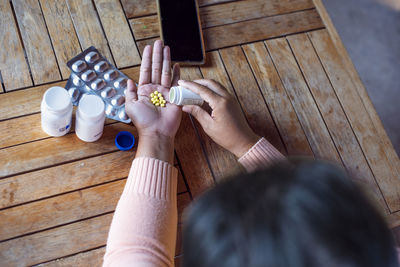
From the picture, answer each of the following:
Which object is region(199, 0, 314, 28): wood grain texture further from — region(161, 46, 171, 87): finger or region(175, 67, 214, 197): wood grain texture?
region(175, 67, 214, 197): wood grain texture

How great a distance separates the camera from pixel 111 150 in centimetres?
87

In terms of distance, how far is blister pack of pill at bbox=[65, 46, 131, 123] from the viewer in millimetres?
887

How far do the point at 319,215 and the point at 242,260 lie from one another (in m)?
0.09

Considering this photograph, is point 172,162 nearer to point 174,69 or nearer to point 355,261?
point 174,69

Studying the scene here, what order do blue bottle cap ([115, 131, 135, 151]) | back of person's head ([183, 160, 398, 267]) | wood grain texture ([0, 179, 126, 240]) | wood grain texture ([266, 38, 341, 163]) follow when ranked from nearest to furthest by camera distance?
back of person's head ([183, 160, 398, 267]), wood grain texture ([0, 179, 126, 240]), blue bottle cap ([115, 131, 135, 151]), wood grain texture ([266, 38, 341, 163])

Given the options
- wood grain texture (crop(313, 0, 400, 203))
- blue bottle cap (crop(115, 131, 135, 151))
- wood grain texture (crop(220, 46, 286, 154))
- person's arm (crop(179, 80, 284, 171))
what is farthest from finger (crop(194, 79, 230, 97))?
wood grain texture (crop(313, 0, 400, 203))

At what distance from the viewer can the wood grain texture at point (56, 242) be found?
2.45 feet

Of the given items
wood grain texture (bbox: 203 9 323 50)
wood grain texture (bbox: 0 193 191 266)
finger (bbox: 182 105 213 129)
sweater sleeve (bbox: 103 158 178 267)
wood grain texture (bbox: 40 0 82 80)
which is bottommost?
wood grain texture (bbox: 0 193 191 266)

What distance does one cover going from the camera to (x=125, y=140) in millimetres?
882

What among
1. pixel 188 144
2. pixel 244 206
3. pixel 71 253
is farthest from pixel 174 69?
pixel 244 206

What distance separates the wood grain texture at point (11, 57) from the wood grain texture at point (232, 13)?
30 cm

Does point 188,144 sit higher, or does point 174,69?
point 174,69

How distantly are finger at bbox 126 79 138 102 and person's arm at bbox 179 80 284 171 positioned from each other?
0.12m

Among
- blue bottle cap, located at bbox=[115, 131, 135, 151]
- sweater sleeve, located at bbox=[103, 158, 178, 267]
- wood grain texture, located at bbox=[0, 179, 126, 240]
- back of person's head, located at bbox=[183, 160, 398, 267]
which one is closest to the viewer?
back of person's head, located at bbox=[183, 160, 398, 267]
